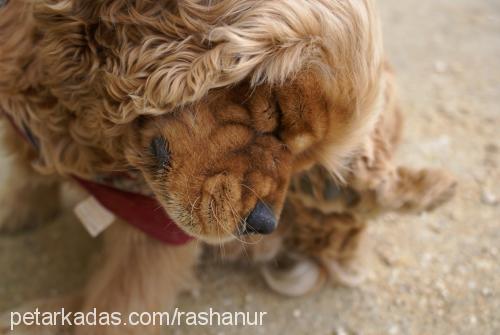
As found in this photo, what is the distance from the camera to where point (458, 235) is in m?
2.23

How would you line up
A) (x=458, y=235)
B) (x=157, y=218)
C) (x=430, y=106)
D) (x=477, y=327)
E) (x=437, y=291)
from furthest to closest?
(x=430, y=106) → (x=458, y=235) → (x=437, y=291) → (x=477, y=327) → (x=157, y=218)

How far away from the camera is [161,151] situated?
1304mm

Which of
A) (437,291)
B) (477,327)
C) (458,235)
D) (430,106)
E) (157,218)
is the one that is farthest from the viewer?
(430,106)

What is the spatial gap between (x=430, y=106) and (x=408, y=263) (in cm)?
96

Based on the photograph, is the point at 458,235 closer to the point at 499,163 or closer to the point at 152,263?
the point at 499,163

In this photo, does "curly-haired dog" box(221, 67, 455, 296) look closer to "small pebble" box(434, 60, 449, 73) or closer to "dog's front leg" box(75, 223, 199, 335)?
"dog's front leg" box(75, 223, 199, 335)

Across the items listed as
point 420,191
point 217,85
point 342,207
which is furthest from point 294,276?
point 217,85

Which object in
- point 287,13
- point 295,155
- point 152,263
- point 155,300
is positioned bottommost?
point 155,300

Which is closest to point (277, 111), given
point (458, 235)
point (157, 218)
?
point (157, 218)

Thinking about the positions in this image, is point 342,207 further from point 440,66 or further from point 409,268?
point 440,66

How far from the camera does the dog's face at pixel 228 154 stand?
1257 mm

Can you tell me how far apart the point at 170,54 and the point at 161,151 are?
0.21 m

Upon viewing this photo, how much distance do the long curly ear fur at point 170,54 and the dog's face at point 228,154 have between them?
0.14 ft

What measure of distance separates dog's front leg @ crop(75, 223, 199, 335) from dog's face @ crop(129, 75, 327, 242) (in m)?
0.44
